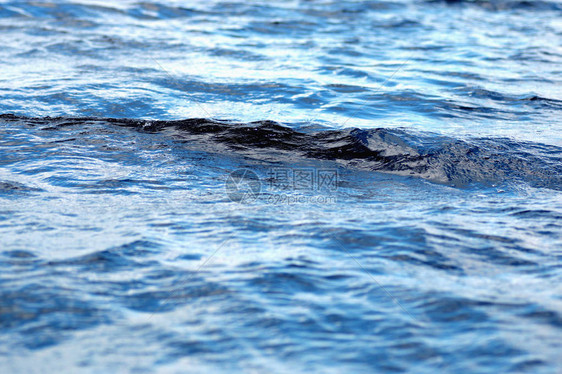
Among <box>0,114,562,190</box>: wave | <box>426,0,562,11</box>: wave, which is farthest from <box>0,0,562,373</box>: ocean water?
<box>426,0,562,11</box>: wave

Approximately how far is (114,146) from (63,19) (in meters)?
6.96

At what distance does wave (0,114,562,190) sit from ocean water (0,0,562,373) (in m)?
0.03

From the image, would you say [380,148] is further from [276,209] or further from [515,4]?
[515,4]

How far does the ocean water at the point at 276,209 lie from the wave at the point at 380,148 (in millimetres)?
27

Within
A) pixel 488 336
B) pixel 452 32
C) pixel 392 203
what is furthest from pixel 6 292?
pixel 452 32

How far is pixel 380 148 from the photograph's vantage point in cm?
534

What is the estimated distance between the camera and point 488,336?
2.40 meters

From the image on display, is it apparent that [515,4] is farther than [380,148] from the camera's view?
Yes

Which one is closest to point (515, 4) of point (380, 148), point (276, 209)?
point (380, 148)

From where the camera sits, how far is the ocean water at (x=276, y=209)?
237cm

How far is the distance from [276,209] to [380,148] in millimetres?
1801

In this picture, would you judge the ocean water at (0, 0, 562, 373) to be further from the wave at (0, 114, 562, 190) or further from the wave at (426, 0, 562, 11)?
the wave at (426, 0, 562, 11)

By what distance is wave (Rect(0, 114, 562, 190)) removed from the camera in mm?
4812

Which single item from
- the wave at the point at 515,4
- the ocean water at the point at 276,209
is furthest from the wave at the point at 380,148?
the wave at the point at 515,4
